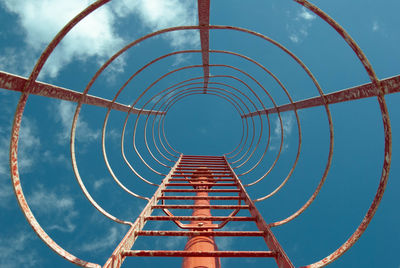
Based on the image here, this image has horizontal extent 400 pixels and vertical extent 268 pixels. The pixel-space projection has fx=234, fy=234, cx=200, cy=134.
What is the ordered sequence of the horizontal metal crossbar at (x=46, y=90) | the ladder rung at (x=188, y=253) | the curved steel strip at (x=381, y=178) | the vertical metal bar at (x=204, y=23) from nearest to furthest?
the horizontal metal crossbar at (x=46, y=90), the curved steel strip at (x=381, y=178), the ladder rung at (x=188, y=253), the vertical metal bar at (x=204, y=23)

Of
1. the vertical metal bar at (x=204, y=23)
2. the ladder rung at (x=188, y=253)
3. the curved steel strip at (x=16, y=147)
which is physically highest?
the vertical metal bar at (x=204, y=23)

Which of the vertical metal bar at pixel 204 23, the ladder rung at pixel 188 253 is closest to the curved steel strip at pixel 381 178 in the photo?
the ladder rung at pixel 188 253

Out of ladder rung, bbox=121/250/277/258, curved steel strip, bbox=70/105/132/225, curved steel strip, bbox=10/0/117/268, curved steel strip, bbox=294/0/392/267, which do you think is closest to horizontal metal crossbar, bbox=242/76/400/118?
curved steel strip, bbox=294/0/392/267

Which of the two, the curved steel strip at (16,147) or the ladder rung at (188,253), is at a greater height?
the curved steel strip at (16,147)

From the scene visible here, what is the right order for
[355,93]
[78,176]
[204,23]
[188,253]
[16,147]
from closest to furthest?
1. [16,147]
2. [188,253]
3. [355,93]
4. [78,176]
5. [204,23]

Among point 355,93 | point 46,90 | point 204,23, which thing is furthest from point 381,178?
point 46,90

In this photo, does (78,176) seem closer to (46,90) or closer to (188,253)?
(46,90)

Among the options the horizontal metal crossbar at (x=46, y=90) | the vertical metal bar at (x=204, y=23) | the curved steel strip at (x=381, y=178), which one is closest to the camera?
the horizontal metal crossbar at (x=46, y=90)

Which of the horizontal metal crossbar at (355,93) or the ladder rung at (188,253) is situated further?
the ladder rung at (188,253)

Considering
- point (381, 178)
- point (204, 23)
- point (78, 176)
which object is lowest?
point (381, 178)

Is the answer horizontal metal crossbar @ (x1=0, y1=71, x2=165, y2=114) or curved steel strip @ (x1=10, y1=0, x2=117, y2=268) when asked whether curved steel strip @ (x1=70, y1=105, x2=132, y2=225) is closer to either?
horizontal metal crossbar @ (x1=0, y1=71, x2=165, y2=114)

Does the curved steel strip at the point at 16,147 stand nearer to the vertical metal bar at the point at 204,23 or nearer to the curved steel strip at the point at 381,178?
the vertical metal bar at the point at 204,23

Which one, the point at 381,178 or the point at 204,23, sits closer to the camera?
the point at 381,178

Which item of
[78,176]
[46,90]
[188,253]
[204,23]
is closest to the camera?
[188,253]
